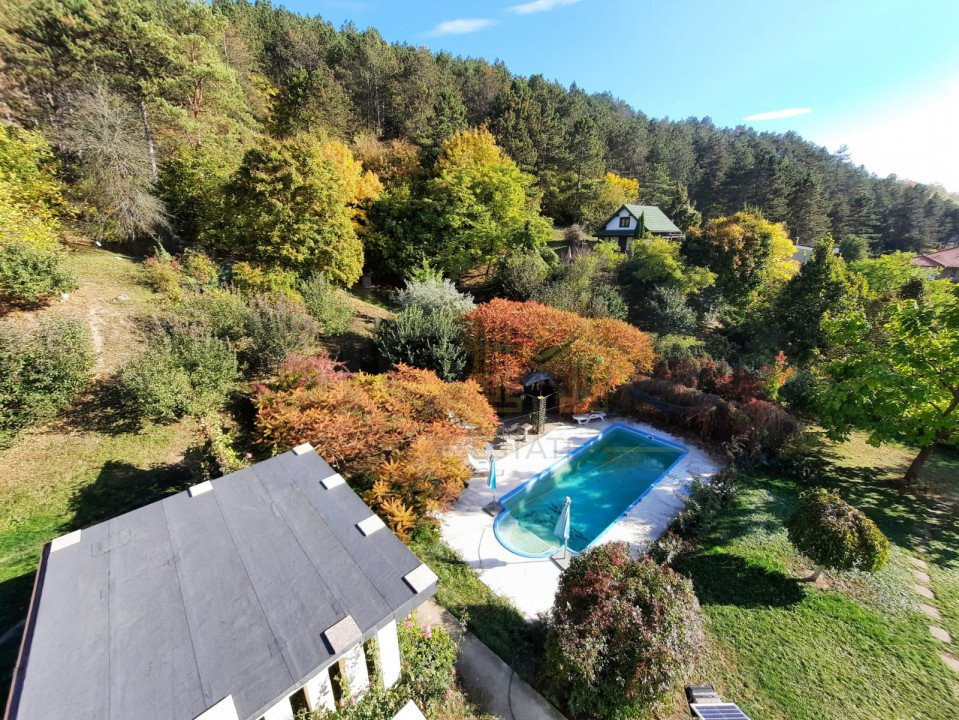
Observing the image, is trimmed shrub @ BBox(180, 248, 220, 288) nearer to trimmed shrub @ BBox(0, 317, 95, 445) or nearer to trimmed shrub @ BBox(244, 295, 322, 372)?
trimmed shrub @ BBox(244, 295, 322, 372)

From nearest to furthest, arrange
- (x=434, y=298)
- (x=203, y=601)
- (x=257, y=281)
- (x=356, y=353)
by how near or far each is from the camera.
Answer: (x=203, y=601) < (x=257, y=281) < (x=356, y=353) < (x=434, y=298)

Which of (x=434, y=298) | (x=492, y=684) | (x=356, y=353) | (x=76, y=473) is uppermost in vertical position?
(x=434, y=298)

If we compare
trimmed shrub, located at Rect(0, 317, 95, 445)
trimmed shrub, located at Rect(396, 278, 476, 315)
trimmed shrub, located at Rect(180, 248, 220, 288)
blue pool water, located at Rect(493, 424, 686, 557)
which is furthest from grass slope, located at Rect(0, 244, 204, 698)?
trimmed shrub, located at Rect(396, 278, 476, 315)

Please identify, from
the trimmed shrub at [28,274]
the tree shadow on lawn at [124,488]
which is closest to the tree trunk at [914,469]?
the tree shadow on lawn at [124,488]

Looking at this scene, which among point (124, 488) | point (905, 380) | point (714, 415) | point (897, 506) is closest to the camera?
point (124, 488)

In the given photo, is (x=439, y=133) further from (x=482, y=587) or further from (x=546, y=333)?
(x=482, y=587)

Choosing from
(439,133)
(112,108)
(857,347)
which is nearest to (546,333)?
(857,347)

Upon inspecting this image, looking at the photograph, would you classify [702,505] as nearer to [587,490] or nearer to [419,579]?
[587,490]

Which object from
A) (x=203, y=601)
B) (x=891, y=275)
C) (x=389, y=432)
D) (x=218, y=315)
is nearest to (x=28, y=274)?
(x=218, y=315)
